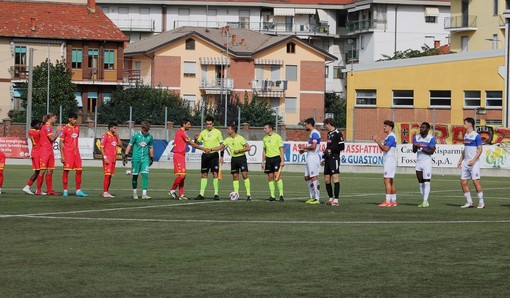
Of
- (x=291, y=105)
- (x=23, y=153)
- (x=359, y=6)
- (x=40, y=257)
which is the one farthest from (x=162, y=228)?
(x=359, y=6)

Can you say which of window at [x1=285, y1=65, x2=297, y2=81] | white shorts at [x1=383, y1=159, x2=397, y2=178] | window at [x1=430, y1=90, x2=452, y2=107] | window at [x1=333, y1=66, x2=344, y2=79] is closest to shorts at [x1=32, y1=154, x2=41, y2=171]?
white shorts at [x1=383, y1=159, x2=397, y2=178]

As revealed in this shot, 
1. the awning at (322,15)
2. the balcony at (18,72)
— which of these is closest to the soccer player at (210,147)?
the balcony at (18,72)

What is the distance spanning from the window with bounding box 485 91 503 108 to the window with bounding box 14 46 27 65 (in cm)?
4129

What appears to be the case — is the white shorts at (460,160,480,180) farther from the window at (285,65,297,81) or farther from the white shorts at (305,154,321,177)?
the window at (285,65,297,81)

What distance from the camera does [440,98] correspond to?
75.8 meters

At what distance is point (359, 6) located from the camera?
415ft

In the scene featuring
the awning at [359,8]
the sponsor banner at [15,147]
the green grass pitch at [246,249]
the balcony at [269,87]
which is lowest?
the green grass pitch at [246,249]

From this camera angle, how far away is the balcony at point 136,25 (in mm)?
123562

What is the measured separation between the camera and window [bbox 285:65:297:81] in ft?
360

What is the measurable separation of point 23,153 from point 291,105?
52.6 metres

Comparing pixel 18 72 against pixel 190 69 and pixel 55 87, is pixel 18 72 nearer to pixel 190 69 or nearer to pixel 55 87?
pixel 55 87

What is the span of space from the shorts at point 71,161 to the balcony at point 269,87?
256 feet

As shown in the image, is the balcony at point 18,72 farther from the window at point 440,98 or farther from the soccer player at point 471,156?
the soccer player at point 471,156

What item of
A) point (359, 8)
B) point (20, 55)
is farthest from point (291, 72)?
point (20, 55)
